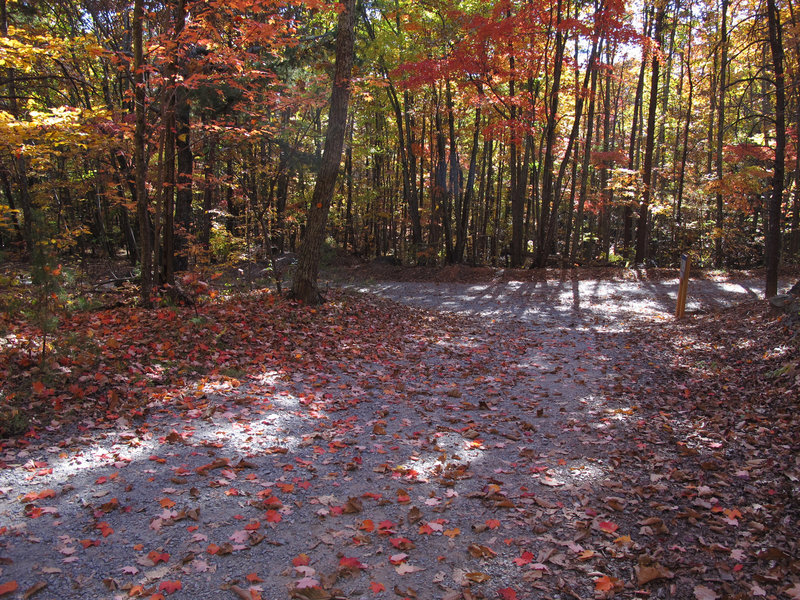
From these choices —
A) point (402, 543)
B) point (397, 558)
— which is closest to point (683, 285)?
point (402, 543)

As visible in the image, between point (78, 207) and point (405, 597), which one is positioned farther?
point (78, 207)

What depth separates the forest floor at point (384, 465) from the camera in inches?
105

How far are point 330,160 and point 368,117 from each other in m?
16.6

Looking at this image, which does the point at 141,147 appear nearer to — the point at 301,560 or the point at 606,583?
the point at 301,560

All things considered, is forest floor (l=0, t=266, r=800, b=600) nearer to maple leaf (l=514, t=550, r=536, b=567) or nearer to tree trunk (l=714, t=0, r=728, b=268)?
maple leaf (l=514, t=550, r=536, b=567)

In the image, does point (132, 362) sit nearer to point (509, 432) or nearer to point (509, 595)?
point (509, 432)

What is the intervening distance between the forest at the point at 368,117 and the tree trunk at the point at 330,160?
163 mm

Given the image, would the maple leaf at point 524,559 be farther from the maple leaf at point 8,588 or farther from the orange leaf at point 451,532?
the maple leaf at point 8,588

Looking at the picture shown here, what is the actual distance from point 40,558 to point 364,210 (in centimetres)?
2470

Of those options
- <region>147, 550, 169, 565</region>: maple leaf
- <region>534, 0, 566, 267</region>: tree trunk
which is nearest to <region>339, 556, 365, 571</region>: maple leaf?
<region>147, 550, 169, 565</region>: maple leaf

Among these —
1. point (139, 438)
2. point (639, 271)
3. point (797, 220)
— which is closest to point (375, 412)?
point (139, 438)

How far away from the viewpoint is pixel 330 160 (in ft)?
31.6

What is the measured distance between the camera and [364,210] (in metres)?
26.5

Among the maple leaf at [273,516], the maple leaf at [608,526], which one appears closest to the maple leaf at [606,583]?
the maple leaf at [608,526]
